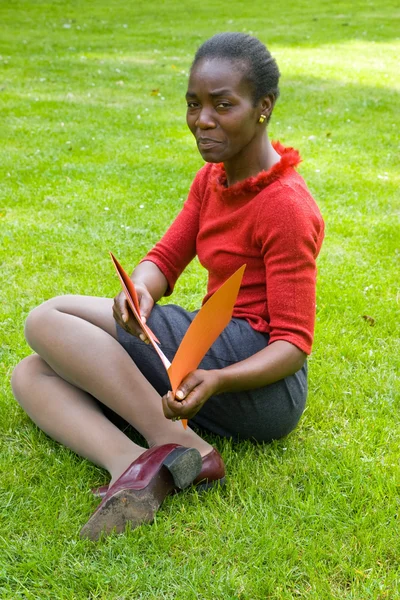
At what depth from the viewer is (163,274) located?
8.68 ft

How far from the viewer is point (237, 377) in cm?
209

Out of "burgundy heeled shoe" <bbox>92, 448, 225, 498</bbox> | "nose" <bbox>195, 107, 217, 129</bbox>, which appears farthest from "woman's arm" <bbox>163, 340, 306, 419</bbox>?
"nose" <bbox>195, 107, 217, 129</bbox>

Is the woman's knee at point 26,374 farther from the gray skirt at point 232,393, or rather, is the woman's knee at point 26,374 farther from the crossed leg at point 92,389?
the gray skirt at point 232,393

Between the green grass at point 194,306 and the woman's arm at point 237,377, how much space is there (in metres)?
0.36

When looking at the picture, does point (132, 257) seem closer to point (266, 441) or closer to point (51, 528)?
point (266, 441)

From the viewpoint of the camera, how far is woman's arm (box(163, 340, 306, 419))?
1.96 metres

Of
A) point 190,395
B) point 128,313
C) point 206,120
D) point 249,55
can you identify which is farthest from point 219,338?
point 249,55

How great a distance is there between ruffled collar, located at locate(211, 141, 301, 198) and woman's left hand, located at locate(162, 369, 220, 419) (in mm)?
584

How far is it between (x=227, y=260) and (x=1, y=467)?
967 mm

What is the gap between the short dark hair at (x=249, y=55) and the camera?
212 centimetres

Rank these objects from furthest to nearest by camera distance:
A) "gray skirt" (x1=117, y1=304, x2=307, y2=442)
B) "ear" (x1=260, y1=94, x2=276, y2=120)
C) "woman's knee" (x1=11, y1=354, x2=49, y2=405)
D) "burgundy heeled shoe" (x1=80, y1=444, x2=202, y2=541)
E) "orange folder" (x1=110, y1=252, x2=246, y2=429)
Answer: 1. "woman's knee" (x1=11, y1=354, x2=49, y2=405)
2. "gray skirt" (x1=117, y1=304, x2=307, y2=442)
3. "ear" (x1=260, y1=94, x2=276, y2=120)
4. "burgundy heeled shoe" (x1=80, y1=444, x2=202, y2=541)
5. "orange folder" (x1=110, y1=252, x2=246, y2=429)

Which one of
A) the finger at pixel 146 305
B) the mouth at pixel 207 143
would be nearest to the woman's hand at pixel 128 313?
the finger at pixel 146 305

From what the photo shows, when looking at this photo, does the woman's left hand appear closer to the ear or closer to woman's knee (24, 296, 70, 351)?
woman's knee (24, 296, 70, 351)

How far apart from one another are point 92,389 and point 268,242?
71 centimetres
